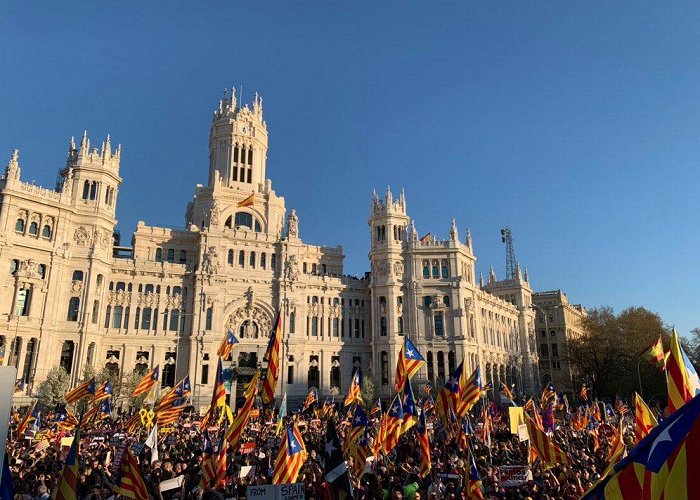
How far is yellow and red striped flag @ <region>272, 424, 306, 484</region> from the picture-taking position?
13.2 meters

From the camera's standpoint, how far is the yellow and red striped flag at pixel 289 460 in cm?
1321

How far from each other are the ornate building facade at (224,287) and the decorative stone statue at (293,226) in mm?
191

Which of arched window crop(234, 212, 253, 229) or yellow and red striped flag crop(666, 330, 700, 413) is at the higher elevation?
arched window crop(234, 212, 253, 229)

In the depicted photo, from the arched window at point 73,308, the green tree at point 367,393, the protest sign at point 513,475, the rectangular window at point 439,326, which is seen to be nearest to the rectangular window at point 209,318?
the arched window at point 73,308

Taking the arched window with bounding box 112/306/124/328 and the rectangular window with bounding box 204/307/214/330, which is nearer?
the arched window with bounding box 112/306/124/328

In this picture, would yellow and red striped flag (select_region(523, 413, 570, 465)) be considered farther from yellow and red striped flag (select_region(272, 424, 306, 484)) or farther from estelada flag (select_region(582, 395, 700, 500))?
estelada flag (select_region(582, 395, 700, 500))

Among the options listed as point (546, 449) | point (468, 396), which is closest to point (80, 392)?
point (468, 396)

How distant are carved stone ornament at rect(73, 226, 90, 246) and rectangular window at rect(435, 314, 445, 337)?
4263cm

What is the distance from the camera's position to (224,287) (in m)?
61.2

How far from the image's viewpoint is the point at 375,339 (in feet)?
214

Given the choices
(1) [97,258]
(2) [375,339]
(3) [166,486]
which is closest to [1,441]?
(3) [166,486]

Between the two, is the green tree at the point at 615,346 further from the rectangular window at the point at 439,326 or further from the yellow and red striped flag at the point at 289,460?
the yellow and red striped flag at the point at 289,460

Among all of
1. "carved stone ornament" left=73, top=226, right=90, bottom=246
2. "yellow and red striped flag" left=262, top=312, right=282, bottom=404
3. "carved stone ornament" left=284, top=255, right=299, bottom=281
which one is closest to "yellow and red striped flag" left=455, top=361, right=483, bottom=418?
"yellow and red striped flag" left=262, top=312, right=282, bottom=404

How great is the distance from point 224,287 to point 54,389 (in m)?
21.2
